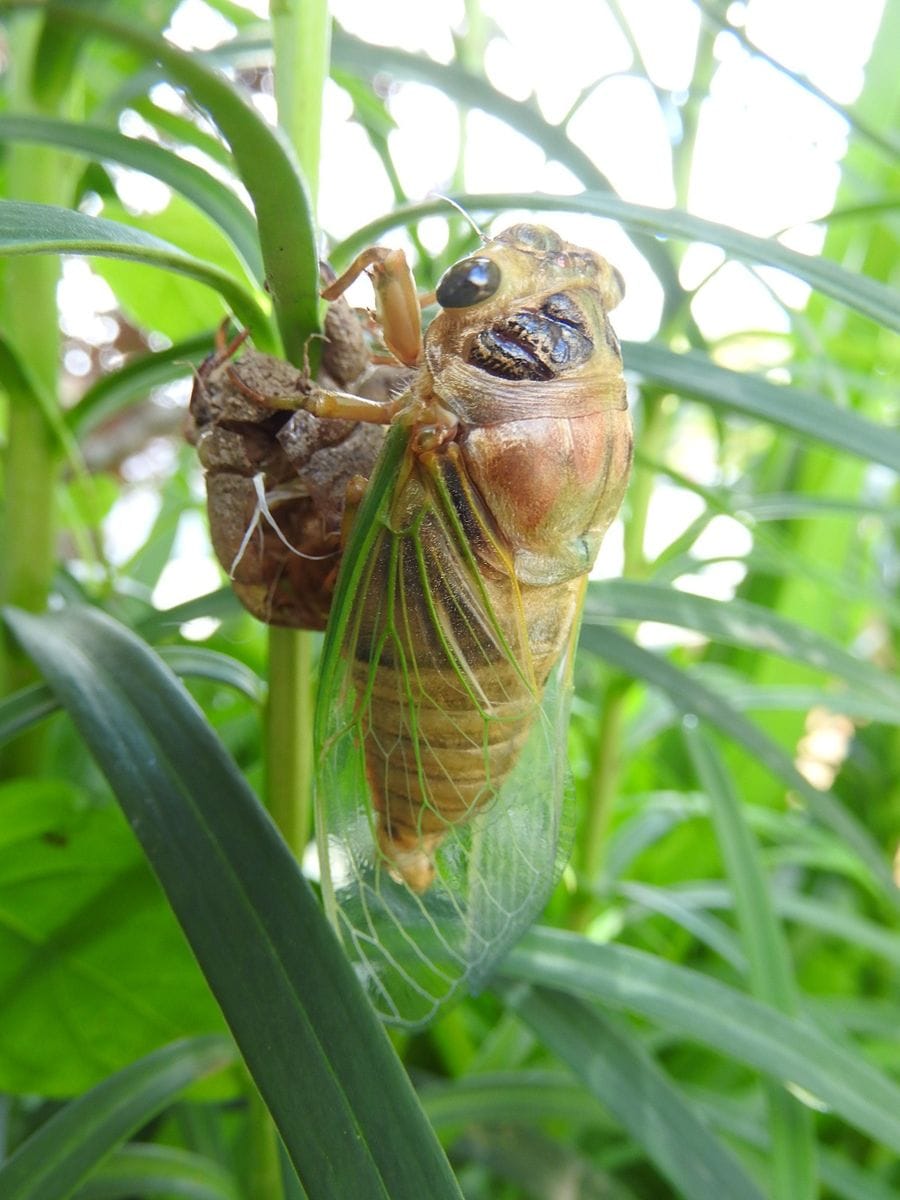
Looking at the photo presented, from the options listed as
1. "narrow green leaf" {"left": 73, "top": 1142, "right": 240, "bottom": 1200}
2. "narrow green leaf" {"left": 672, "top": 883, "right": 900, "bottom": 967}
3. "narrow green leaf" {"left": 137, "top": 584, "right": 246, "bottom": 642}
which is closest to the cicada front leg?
"narrow green leaf" {"left": 137, "top": 584, "right": 246, "bottom": 642}

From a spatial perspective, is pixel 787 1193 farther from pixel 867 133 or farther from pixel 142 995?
pixel 867 133

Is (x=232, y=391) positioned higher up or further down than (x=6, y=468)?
higher up

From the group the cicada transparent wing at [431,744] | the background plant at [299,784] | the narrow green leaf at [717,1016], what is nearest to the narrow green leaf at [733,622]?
the background plant at [299,784]

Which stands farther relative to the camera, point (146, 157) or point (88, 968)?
point (88, 968)

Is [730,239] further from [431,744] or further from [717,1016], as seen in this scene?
[717,1016]

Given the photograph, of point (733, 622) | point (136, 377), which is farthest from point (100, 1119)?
point (733, 622)

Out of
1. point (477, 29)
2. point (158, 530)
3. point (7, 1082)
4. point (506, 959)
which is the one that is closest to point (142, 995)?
point (7, 1082)
